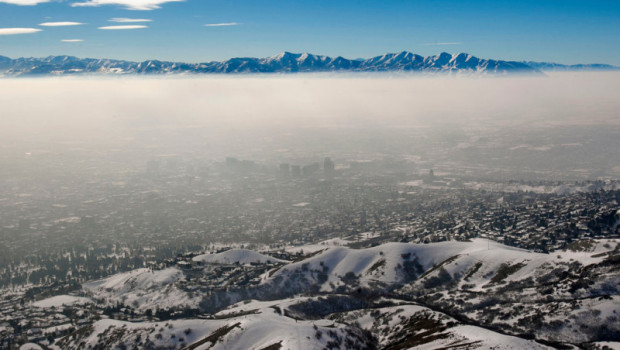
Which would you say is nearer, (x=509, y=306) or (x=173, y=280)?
(x=509, y=306)

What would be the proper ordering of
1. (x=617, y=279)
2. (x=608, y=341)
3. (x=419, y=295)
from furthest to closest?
1. (x=419, y=295)
2. (x=617, y=279)
3. (x=608, y=341)

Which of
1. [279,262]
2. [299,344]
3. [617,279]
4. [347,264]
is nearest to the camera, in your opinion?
[299,344]

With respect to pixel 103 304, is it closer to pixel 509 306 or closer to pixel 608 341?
pixel 509 306

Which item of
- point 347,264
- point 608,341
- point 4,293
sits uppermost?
point 608,341

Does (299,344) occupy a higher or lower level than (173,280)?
higher

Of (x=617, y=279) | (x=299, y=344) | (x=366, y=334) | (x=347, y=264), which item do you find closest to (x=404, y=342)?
(x=366, y=334)

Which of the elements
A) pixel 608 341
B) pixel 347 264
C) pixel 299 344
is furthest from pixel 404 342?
pixel 347 264
